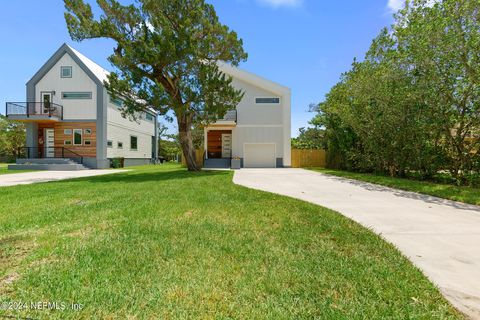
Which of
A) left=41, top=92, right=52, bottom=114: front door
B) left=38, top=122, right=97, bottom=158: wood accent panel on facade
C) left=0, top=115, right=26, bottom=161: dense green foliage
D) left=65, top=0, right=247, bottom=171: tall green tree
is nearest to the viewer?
left=65, top=0, right=247, bottom=171: tall green tree

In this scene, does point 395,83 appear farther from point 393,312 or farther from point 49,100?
point 49,100

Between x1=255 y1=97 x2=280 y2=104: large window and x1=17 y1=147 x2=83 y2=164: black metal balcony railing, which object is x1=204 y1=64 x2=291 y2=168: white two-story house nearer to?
x1=255 y1=97 x2=280 y2=104: large window

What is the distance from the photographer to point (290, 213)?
15.4 ft

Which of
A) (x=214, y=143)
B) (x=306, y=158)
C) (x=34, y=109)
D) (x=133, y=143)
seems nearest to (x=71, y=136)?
(x=34, y=109)

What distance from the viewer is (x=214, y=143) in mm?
21969

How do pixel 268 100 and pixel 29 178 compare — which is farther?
pixel 268 100

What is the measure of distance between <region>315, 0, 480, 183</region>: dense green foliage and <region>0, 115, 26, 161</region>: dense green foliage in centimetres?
4110

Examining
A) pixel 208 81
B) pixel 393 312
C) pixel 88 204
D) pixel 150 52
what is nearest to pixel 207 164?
pixel 208 81

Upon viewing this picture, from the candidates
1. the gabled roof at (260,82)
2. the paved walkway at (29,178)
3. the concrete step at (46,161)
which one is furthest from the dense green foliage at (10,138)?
the gabled roof at (260,82)

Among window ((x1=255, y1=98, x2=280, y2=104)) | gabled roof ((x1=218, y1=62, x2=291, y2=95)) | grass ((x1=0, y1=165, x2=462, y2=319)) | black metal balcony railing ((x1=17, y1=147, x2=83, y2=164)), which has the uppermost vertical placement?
gabled roof ((x1=218, y1=62, x2=291, y2=95))

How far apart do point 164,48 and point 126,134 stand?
49.2 feet

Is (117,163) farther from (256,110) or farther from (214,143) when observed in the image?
(256,110)

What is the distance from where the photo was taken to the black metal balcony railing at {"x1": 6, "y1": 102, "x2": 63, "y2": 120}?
18969 millimetres

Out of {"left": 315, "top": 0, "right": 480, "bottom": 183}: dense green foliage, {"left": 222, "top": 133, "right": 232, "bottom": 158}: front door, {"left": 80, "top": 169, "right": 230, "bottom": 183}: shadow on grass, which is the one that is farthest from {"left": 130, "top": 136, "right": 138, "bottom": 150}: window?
{"left": 315, "top": 0, "right": 480, "bottom": 183}: dense green foliage
